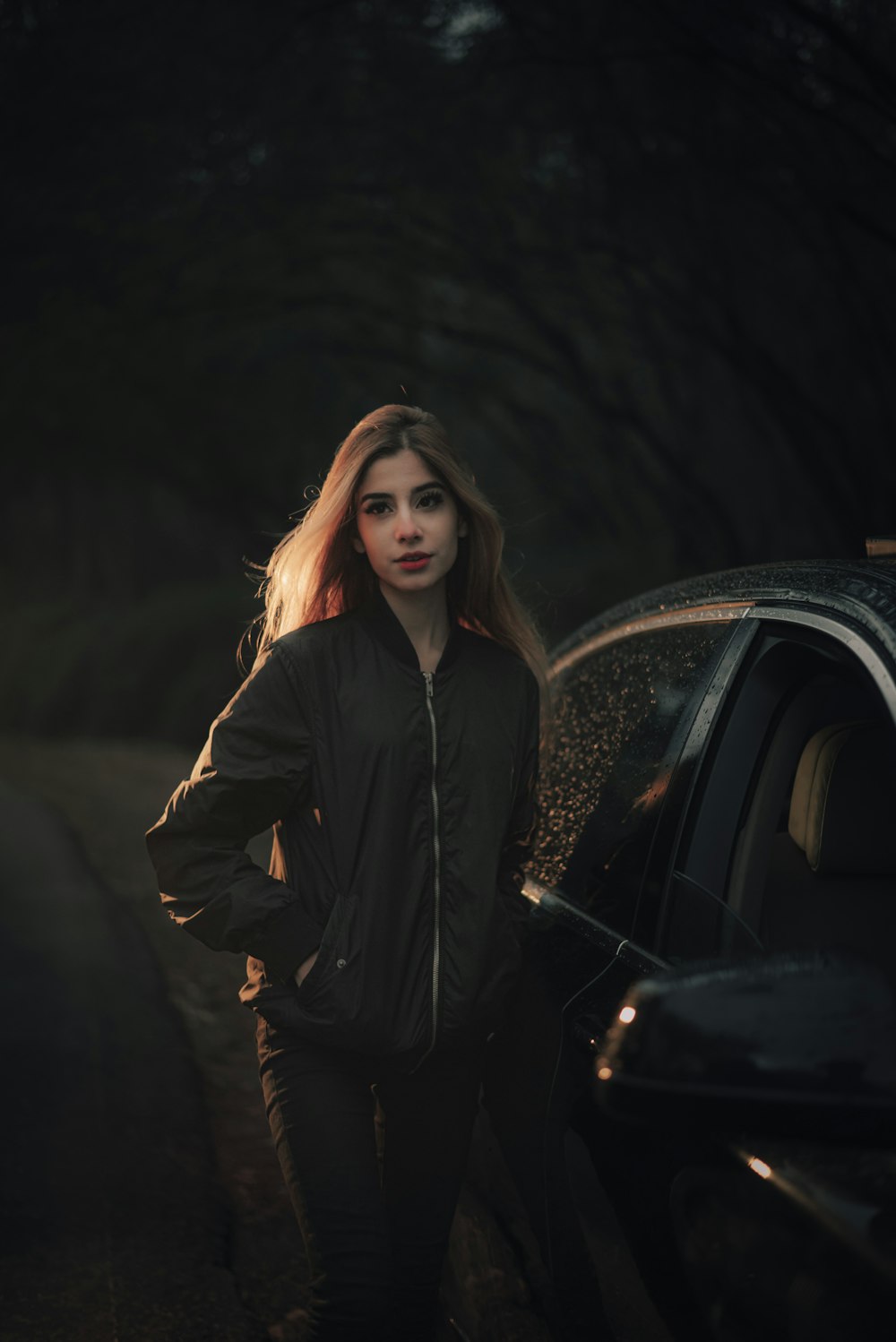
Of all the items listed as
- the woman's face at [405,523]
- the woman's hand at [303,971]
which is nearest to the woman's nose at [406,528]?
the woman's face at [405,523]

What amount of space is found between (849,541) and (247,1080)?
324 inches

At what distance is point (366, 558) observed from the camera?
114 inches

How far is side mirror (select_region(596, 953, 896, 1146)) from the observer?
1.45 meters

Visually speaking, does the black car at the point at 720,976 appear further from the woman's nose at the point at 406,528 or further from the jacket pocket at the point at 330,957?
the woman's nose at the point at 406,528

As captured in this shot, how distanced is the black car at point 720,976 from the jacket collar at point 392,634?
408 millimetres

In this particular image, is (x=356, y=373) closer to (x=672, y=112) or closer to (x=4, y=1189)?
(x=672, y=112)

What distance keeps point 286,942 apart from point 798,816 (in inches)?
38.1

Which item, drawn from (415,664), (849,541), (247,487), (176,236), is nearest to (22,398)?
(247,487)

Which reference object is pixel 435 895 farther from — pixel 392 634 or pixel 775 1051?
pixel 775 1051

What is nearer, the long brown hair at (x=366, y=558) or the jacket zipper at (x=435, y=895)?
the jacket zipper at (x=435, y=895)

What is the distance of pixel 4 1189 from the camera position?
4297 millimetres

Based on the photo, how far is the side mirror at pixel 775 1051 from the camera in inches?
57.1

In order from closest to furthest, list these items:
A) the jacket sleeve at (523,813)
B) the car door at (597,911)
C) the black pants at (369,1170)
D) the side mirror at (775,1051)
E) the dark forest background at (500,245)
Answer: the side mirror at (775,1051) → the car door at (597,911) → the black pants at (369,1170) → the jacket sleeve at (523,813) → the dark forest background at (500,245)

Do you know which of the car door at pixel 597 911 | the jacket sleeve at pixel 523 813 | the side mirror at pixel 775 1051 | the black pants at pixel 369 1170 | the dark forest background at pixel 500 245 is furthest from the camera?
the dark forest background at pixel 500 245
